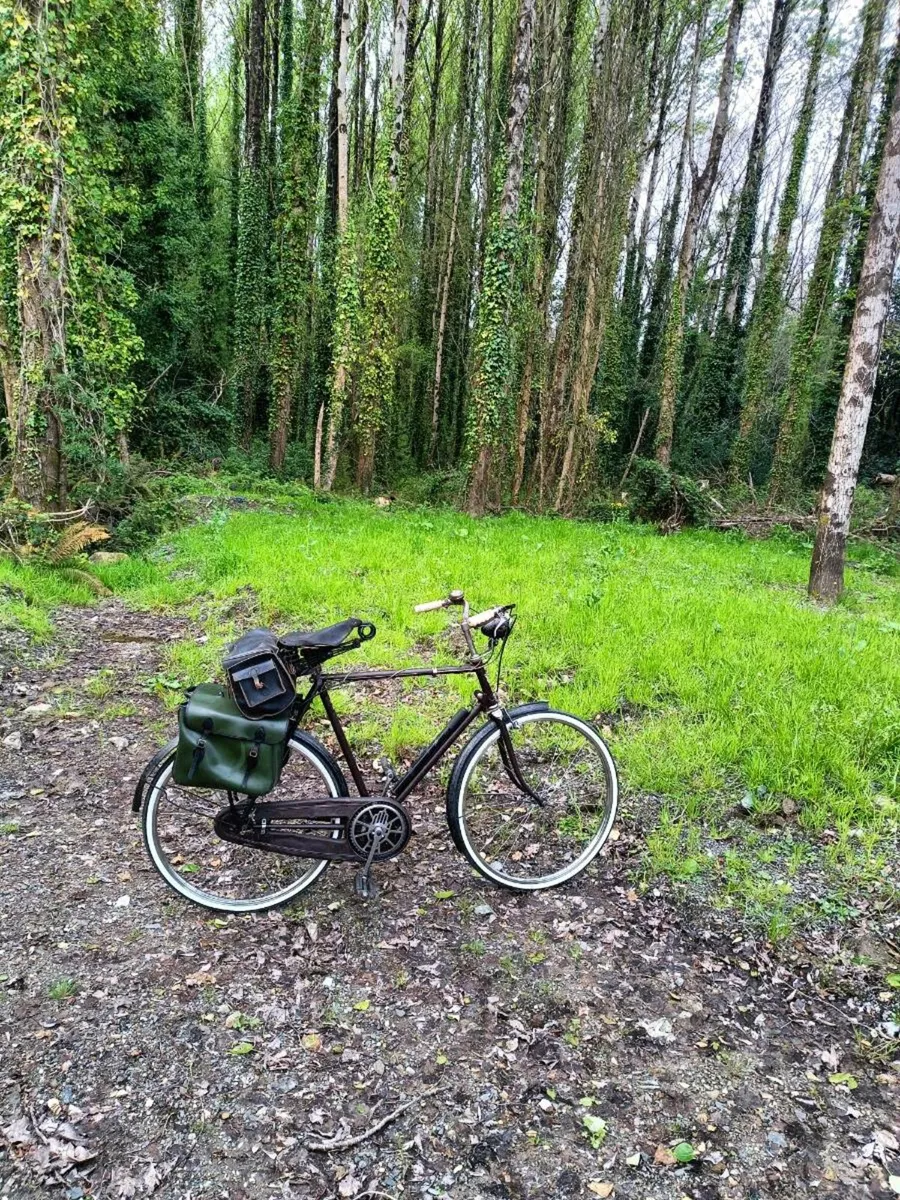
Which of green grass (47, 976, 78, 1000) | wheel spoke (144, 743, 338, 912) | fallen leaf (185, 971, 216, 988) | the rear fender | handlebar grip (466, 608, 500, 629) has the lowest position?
green grass (47, 976, 78, 1000)

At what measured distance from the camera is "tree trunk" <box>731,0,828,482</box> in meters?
18.2

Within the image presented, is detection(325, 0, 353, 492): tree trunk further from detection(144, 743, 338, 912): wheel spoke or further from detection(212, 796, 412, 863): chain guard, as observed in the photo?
detection(212, 796, 412, 863): chain guard

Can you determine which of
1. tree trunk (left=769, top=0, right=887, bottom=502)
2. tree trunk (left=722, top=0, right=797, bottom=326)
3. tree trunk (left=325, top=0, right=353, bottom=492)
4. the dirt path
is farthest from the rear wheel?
tree trunk (left=722, top=0, right=797, bottom=326)

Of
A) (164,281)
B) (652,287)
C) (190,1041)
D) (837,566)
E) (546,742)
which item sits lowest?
(190,1041)

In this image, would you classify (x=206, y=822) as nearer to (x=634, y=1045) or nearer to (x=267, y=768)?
(x=267, y=768)

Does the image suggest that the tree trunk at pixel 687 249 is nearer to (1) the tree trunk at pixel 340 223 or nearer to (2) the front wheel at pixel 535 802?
(1) the tree trunk at pixel 340 223

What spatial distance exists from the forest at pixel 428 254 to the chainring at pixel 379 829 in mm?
7182

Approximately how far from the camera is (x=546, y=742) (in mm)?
3494

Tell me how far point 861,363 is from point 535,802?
19.6 ft

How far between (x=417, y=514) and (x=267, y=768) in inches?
401

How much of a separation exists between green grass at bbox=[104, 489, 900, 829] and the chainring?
1396mm

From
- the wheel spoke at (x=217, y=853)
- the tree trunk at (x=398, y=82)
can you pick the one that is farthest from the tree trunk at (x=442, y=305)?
the wheel spoke at (x=217, y=853)

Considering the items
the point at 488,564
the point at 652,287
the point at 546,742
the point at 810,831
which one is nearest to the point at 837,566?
the point at 488,564

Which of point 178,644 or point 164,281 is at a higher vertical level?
point 164,281
